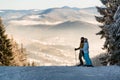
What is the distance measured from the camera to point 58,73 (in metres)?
17.4

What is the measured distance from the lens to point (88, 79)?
51.6 ft

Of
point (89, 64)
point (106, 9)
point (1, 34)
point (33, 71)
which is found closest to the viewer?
point (33, 71)

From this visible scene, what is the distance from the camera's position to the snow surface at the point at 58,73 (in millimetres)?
16047

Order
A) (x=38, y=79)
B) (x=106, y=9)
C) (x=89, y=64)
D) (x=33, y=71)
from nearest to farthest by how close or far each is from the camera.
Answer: (x=38, y=79)
(x=33, y=71)
(x=89, y=64)
(x=106, y=9)

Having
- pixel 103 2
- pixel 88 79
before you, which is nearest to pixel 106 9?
pixel 103 2

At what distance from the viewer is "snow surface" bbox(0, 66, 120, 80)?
1605 centimetres

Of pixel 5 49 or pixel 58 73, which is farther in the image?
pixel 5 49

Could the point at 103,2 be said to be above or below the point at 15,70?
above

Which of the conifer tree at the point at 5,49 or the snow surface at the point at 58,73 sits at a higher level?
the conifer tree at the point at 5,49

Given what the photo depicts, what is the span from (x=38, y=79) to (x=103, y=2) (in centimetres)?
2913

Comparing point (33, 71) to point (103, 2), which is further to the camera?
point (103, 2)

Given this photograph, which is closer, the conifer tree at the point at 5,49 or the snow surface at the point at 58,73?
the snow surface at the point at 58,73

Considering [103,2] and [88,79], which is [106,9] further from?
[88,79]

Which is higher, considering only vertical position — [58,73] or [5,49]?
[5,49]
